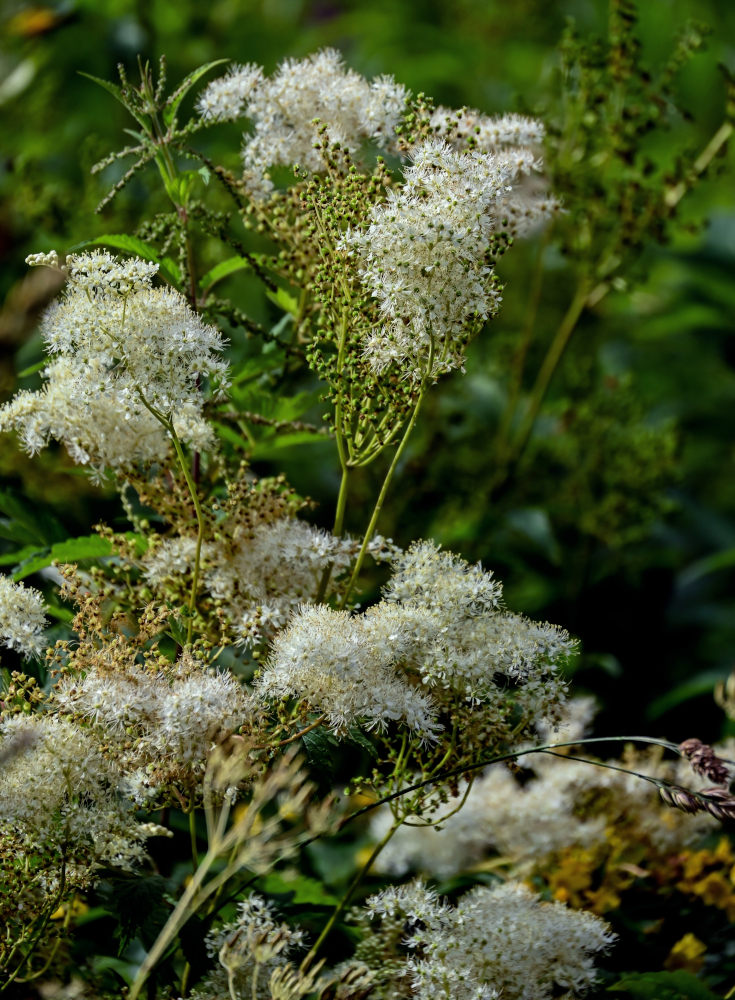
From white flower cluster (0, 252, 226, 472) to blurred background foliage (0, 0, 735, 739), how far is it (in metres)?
0.04

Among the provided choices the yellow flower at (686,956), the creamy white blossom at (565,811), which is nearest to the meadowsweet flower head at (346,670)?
the creamy white blossom at (565,811)

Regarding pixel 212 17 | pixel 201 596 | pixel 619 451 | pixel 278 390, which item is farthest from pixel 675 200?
pixel 212 17

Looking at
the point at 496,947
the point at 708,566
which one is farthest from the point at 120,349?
the point at 708,566

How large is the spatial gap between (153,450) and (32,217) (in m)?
0.83

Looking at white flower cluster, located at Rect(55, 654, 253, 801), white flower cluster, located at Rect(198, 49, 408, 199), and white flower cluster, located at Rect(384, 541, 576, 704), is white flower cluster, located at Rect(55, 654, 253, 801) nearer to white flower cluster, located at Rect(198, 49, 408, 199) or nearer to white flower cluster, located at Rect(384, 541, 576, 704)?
white flower cluster, located at Rect(384, 541, 576, 704)

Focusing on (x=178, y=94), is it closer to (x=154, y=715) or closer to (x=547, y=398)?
(x=154, y=715)

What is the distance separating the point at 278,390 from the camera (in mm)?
1189

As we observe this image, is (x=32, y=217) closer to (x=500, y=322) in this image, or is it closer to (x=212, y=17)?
(x=500, y=322)

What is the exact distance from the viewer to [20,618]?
36.0 inches

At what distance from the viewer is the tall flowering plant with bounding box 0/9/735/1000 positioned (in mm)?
823

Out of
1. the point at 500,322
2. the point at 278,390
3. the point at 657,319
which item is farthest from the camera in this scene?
the point at 657,319

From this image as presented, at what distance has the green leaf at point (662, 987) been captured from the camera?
3.22 ft

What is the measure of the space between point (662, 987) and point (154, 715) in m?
0.53

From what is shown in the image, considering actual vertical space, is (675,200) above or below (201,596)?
above
